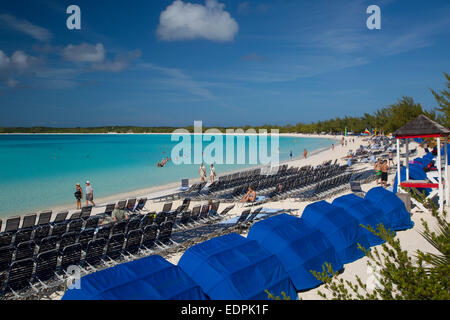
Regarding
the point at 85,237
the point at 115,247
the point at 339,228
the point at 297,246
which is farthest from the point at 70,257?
the point at 339,228

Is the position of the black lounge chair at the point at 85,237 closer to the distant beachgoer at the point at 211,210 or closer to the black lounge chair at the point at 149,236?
the black lounge chair at the point at 149,236

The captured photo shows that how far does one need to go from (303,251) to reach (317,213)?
131cm

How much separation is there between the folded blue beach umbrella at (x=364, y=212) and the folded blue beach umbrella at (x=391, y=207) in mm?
322

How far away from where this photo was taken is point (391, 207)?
816 cm

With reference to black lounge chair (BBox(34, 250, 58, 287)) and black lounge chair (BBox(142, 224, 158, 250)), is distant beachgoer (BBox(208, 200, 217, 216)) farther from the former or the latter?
black lounge chair (BBox(34, 250, 58, 287))

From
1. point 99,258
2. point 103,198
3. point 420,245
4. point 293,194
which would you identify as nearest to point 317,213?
point 420,245

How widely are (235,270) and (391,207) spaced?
551cm

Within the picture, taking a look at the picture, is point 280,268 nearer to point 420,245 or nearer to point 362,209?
point 362,209

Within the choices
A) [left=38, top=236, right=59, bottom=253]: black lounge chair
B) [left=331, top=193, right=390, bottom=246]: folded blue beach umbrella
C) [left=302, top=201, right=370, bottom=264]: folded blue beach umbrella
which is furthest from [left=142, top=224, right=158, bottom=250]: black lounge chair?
[left=331, top=193, right=390, bottom=246]: folded blue beach umbrella

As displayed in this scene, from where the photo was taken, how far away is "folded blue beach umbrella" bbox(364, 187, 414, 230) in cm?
810

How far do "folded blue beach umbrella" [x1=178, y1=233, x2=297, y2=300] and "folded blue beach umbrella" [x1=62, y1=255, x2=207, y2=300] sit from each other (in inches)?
11.3

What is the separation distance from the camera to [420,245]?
725cm

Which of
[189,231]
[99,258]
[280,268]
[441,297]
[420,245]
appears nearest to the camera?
[441,297]
